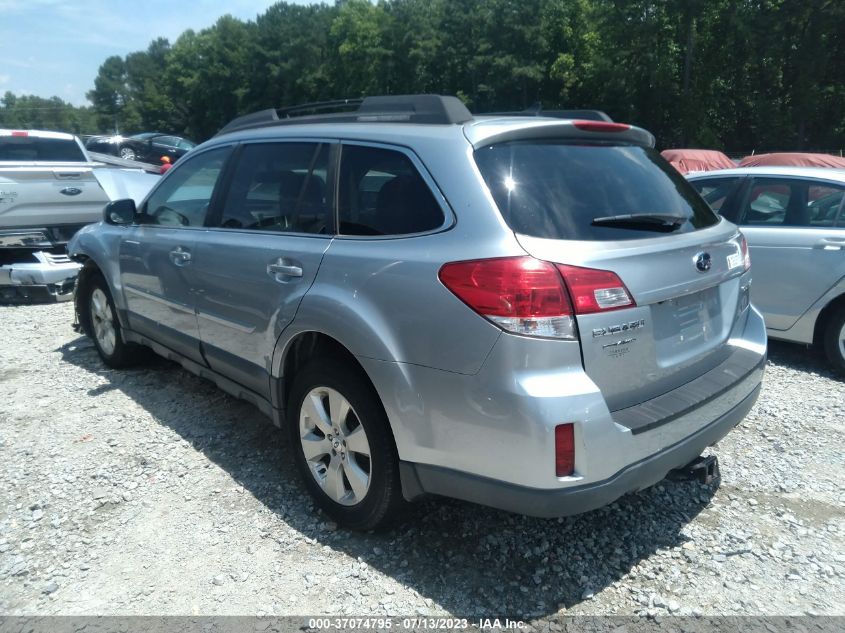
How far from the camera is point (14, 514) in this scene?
3.46 m

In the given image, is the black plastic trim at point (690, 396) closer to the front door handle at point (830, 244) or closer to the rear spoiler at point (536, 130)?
the rear spoiler at point (536, 130)

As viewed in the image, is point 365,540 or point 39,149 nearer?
point 365,540

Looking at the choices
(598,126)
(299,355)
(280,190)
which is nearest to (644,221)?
(598,126)

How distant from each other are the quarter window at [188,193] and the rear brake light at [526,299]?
236 cm

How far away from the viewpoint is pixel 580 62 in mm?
40344

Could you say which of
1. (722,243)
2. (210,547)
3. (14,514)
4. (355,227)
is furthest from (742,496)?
(14,514)

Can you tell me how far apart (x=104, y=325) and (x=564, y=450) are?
4.45 meters

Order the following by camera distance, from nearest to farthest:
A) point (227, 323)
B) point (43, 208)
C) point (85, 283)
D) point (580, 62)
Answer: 1. point (227, 323)
2. point (85, 283)
3. point (43, 208)
4. point (580, 62)

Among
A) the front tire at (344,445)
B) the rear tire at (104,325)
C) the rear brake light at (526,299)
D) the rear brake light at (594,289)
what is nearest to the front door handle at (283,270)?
the front tire at (344,445)

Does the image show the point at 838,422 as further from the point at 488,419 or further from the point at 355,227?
the point at 355,227

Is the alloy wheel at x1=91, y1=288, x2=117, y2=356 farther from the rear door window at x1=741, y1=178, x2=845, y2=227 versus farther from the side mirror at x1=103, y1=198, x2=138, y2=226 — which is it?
the rear door window at x1=741, y1=178, x2=845, y2=227

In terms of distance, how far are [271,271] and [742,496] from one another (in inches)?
104

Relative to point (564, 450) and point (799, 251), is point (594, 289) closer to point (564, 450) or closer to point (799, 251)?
point (564, 450)

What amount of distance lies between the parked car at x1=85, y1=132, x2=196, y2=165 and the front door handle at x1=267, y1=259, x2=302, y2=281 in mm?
20022
